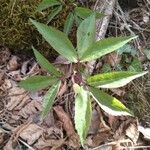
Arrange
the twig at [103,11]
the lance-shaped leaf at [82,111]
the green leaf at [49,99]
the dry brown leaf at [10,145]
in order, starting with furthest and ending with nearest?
1. the twig at [103,11]
2. the dry brown leaf at [10,145]
3. the green leaf at [49,99]
4. the lance-shaped leaf at [82,111]

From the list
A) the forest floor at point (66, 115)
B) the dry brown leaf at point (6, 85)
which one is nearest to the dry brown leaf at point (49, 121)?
the forest floor at point (66, 115)

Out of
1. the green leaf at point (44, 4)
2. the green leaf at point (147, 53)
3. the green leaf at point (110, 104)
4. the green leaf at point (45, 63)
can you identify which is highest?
the green leaf at point (44, 4)

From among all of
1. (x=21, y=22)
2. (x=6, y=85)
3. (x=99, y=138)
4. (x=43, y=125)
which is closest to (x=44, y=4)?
(x=21, y=22)

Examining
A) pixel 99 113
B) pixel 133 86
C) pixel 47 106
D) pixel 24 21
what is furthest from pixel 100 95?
pixel 24 21

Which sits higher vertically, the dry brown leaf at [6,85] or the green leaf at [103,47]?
the green leaf at [103,47]

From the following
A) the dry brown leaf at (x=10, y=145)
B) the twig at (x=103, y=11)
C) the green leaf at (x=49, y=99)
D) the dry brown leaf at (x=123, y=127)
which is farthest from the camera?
the twig at (x=103, y=11)

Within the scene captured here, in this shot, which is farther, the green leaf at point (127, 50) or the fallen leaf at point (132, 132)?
the green leaf at point (127, 50)

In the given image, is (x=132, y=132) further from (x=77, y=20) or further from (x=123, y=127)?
(x=77, y=20)

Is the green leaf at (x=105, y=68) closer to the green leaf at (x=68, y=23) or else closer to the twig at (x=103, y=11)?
the twig at (x=103, y=11)
